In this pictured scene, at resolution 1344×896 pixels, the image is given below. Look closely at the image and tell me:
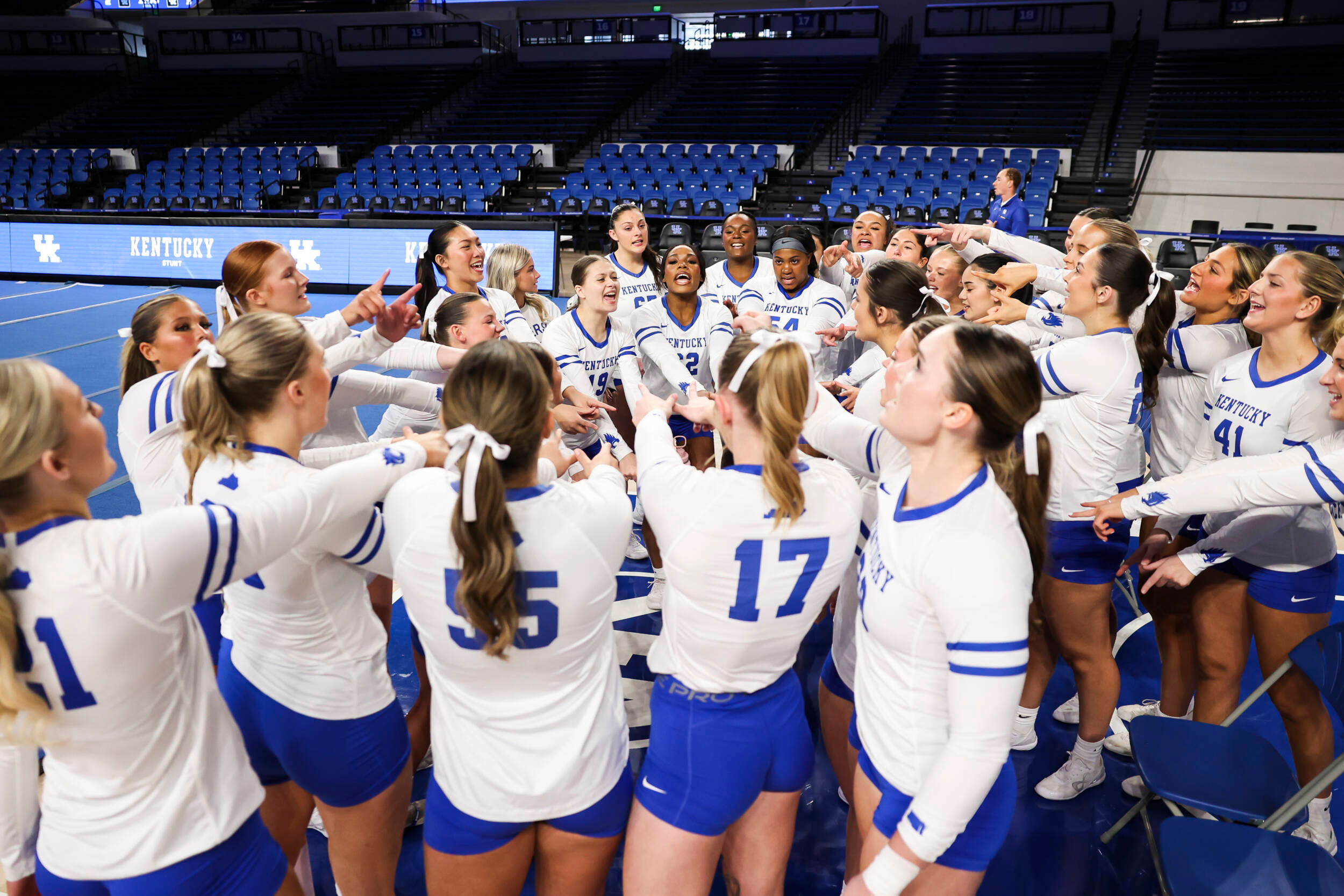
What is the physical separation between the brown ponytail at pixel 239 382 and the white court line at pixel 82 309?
9.89 meters

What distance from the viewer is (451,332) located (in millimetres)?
3617

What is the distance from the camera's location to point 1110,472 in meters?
3.09

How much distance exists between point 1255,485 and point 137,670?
2.90 m

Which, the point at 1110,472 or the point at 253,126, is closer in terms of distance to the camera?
the point at 1110,472

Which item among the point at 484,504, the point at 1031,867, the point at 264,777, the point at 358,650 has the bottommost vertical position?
the point at 1031,867

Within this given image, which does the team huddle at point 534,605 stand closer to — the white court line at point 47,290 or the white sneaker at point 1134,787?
the white sneaker at point 1134,787

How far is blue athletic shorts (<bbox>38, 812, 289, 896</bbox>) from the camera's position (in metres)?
1.68

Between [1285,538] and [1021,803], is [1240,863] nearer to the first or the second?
[1021,803]

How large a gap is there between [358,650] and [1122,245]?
2.75 m

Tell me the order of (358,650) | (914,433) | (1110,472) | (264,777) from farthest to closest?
1. (1110,472)
2. (264,777)
3. (358,650)
4. (914,433)

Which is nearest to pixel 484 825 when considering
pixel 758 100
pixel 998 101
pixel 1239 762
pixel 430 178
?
pixel 1239 762

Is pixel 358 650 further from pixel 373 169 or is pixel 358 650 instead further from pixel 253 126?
pixel 253 126

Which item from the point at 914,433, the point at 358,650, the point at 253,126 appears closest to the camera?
the point at 914,433

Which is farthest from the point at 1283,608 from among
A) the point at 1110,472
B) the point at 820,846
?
the point at 820,846
